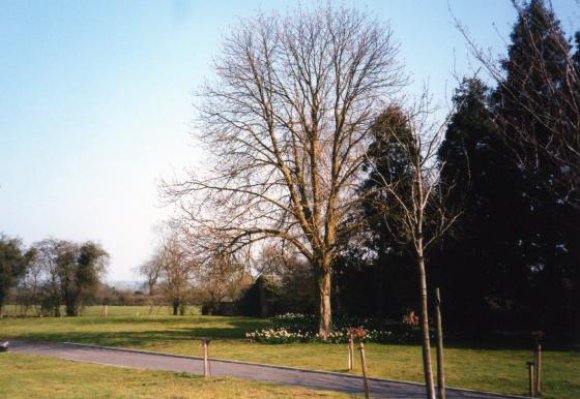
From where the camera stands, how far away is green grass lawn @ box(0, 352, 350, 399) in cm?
1106

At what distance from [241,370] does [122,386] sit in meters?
4.19

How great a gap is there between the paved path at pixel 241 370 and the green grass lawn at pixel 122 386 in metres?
0.98

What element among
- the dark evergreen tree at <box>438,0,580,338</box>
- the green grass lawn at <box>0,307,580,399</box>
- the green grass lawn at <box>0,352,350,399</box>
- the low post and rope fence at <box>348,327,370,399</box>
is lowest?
the green grass lawn at <box>0,307,580,399</box>

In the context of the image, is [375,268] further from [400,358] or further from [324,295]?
[400,358]

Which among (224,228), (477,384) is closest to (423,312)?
(477,384)

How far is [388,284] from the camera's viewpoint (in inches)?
1248

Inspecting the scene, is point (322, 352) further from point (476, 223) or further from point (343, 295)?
point (343, 295)

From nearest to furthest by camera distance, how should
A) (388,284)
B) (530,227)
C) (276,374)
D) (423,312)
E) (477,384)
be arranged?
1. (423,312)
2. (477,384)
3. (276,374)
4. (530,227)
5. (388,284)

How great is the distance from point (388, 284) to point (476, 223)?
29.9 ft

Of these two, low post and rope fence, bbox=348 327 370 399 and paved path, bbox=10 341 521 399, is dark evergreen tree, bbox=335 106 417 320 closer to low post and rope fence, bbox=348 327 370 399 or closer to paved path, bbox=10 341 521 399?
low post and rope fence, bbox=348 327 370 399

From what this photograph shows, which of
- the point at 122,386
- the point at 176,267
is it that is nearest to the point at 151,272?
the point at 176,267

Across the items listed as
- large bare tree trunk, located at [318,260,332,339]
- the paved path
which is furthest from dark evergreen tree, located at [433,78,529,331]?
the paved path

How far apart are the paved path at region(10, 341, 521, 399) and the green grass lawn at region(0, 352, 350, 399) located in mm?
980

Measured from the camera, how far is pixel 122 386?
40.1 feet
